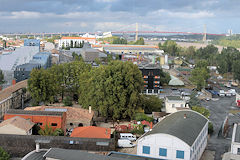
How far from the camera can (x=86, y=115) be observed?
38.4 ft

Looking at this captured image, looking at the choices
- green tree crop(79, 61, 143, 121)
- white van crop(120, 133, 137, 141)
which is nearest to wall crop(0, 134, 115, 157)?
white van crop(120, 133, 137, 141)

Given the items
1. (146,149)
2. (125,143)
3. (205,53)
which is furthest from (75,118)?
(205,53)

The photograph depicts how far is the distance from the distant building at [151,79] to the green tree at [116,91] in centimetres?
467

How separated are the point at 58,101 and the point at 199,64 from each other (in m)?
15.5

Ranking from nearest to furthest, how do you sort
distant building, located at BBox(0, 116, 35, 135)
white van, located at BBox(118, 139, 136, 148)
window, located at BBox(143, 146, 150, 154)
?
window, located at BBox(143, 146, 150, 154) → distant building, located at BBox(0, 116, 35, 135) → white van, located at BBox(118, 139, 136, 148)

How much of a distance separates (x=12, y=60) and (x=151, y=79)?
12.3 m

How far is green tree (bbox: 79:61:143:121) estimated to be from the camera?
1238 centimetres

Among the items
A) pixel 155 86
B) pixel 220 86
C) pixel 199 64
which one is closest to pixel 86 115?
pixel 155 86

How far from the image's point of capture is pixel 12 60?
2434 centimetres

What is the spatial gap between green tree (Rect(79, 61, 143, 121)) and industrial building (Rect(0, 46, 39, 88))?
9.14m

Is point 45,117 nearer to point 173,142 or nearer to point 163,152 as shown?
point 163,152

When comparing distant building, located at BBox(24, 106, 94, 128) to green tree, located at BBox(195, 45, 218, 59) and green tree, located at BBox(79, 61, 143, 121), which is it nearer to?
green tree, located at BBox(79, 61, 143, 121)

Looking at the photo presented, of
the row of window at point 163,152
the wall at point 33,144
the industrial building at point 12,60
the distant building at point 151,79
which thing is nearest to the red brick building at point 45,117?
the wall at point 33,144

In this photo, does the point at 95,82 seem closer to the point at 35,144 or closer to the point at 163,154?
the point at 35,144
